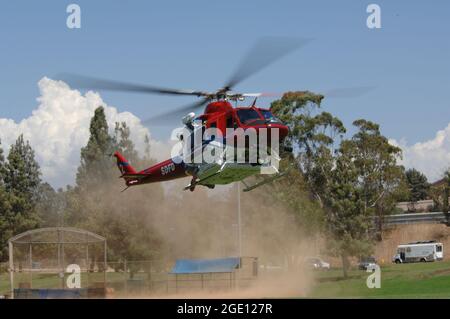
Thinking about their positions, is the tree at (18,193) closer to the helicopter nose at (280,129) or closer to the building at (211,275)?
the building at (211,275)

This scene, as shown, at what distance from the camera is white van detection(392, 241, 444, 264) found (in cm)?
8881

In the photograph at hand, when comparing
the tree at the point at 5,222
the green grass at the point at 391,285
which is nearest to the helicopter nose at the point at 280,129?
the green grass at the point at 391,285

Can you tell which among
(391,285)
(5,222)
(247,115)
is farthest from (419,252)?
(247,115)

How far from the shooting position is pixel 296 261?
224 feet

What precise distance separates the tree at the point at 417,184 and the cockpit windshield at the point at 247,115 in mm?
125532

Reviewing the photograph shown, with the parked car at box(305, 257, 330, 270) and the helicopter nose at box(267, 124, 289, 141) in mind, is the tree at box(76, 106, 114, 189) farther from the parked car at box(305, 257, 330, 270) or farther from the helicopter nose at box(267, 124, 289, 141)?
the helicopter nose at box(267, 124, 289, 141)

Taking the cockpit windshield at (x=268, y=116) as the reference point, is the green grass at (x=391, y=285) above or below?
below

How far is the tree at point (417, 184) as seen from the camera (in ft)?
506

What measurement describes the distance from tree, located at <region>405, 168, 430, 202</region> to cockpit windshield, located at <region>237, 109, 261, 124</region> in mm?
125532

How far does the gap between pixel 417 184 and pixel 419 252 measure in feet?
230

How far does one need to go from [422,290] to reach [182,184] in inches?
818
